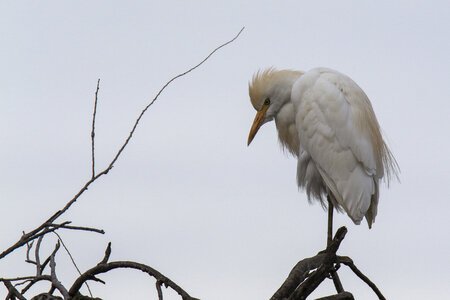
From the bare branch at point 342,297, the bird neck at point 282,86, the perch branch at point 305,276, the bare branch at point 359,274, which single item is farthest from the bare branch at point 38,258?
the bird neck at point 282,86

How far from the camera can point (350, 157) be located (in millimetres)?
5113

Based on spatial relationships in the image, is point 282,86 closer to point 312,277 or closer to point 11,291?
point 312,277

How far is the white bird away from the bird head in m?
0.03

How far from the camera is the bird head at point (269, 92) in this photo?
5.38 metres

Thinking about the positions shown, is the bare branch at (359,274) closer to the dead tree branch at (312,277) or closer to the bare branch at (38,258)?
the dead tree branch at (312,277)

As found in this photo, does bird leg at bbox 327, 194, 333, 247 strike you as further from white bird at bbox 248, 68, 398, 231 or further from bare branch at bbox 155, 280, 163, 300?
bare branch at bbox 155, 280, 163, 300

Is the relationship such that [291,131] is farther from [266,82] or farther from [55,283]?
[55,283]

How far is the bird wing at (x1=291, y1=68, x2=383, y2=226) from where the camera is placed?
5.07 meters

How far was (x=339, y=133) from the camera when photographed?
5137 mm

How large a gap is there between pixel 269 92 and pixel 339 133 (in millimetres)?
680

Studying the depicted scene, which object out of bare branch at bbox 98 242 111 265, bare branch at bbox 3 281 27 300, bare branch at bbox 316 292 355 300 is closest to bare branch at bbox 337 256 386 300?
bare branch at bbox 316 292 355 300

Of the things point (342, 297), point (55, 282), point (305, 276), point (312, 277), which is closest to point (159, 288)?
point (55, 282)

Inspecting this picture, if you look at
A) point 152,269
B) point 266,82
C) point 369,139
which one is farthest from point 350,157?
point 152,269

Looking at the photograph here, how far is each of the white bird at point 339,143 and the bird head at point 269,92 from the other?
0.03 m
